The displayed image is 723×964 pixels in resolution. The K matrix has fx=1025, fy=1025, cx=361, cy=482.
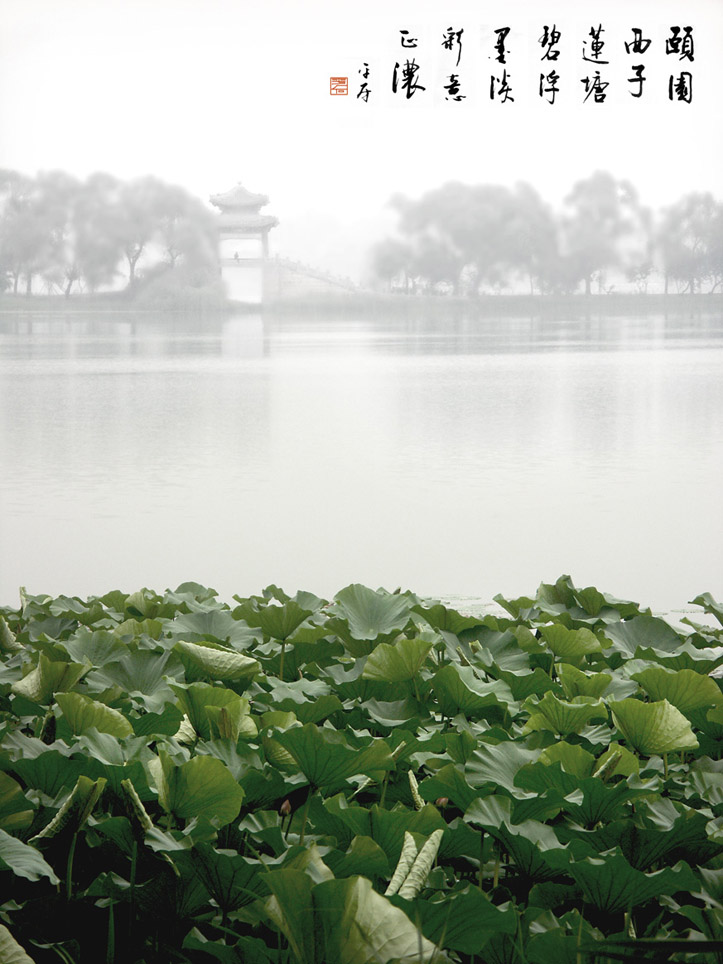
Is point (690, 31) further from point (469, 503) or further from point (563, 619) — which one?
point (563, 619)

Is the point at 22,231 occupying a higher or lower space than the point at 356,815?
higher

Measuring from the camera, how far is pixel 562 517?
437 cm

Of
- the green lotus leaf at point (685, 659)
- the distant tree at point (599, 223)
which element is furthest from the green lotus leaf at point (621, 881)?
the distant tree at point (599, 223)

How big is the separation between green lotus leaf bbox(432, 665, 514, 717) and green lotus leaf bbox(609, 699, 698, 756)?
156 millimetres

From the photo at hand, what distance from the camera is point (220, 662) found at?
3.00 ft

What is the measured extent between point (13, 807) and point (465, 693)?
0.40m

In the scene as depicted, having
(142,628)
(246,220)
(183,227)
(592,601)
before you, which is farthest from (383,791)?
(183,227)

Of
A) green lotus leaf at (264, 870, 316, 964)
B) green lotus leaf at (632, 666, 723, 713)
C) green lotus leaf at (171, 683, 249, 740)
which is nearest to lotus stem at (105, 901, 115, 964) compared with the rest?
green lotus leaf at (264, 870, 316, 964)

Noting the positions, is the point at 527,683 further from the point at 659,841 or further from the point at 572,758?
the point at 659,841

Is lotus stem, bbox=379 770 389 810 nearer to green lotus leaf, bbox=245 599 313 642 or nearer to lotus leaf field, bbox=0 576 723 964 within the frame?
lotus leaf field, bbox=0 576 723 964

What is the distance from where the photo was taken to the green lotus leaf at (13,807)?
631 millimetres

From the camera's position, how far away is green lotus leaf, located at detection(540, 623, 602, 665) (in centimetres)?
107

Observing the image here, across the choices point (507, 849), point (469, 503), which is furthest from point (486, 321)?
point (507, 849)

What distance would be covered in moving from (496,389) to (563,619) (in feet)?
11.8
